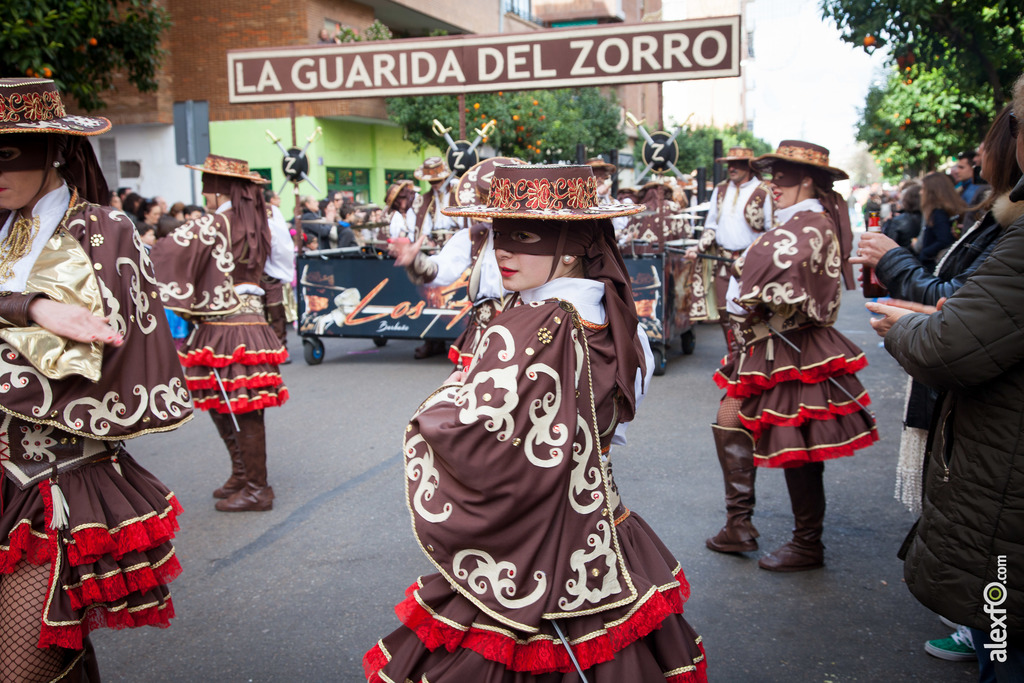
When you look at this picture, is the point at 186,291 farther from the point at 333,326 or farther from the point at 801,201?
the point at 333,326

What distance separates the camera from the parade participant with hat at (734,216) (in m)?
Result: 8.26

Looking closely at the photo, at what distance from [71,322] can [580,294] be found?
1.46 metres

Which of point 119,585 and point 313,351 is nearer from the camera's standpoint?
point 119,585

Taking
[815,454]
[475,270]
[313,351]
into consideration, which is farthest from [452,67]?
[815,454]

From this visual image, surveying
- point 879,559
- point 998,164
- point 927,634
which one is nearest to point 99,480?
point 998,164

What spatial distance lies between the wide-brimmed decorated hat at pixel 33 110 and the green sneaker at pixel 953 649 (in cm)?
374

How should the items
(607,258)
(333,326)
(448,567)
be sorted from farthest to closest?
(333,326) → (607,258) → (448,567)

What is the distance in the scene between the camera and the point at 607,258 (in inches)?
98.9

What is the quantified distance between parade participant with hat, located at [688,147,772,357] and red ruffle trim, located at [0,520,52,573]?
6.45 metres

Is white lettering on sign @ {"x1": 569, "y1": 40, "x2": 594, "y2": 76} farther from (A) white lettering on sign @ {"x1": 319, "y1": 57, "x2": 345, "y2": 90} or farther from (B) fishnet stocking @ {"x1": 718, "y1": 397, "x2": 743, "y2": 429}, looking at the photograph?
(B) fishnet stocking @ {"x1": 718, "y1": 397, "x2": 743, "y2": 429}

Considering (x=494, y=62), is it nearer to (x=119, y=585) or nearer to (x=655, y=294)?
(x=655, y=294)

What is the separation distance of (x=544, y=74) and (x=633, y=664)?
783cm

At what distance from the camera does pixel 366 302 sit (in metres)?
10.4

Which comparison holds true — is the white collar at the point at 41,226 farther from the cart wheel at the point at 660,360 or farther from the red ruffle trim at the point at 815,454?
the cart wheel at the point at 660,360
